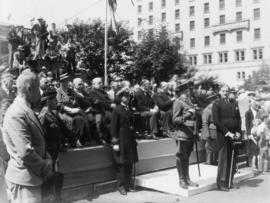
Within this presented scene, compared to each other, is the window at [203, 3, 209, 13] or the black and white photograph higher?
the window at [203, 3, 209, 13]

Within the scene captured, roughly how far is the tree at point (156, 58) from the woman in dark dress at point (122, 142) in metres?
29.0

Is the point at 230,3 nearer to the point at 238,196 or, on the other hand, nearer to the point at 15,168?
the point at 238,196

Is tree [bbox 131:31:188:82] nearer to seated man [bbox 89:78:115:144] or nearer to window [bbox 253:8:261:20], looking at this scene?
window [bbox 253:8:261:20]

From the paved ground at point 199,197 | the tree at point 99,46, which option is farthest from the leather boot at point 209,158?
the tree at point 99,46

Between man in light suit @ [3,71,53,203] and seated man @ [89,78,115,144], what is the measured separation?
14.1ft

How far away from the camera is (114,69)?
3450cm

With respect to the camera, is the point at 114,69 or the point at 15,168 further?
the point at 114,69

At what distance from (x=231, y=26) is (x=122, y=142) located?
51.4m

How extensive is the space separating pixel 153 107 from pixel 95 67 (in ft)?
80.4

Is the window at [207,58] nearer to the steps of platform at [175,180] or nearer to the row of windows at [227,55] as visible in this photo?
the row of windows at [227,55]

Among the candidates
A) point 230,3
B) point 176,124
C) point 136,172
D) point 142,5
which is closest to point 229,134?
point 176,124

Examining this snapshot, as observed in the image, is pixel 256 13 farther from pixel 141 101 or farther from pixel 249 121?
pixel 141 101

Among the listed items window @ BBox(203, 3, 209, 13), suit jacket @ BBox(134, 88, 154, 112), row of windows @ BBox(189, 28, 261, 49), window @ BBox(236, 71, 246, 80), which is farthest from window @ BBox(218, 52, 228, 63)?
suit jacket @ BBox(134, 88, 154, 112)

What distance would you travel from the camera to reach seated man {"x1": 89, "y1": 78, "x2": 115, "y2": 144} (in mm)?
7715
